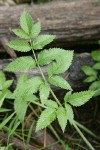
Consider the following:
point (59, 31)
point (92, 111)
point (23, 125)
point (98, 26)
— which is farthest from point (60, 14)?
point (23, 125)

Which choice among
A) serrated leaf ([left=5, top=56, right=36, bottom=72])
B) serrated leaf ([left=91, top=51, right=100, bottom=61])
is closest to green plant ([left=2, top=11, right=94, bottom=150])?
serrated leaf ([left=5, top=56, right=36, bottom=72])

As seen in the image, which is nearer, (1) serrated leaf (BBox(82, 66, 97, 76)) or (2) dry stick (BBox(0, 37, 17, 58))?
(1) serrated leaf (BBox(82, 66, 97, 76))

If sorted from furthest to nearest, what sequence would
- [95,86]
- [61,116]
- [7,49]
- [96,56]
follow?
Result: [7,49]
[96,56]
[95,86]
[61,116]

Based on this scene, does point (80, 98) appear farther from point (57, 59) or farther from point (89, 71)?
point (89, 71)

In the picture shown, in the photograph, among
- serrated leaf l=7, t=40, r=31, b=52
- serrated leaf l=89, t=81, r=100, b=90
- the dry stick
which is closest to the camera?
serrated leaf l=7, t=40, r=31, b=52

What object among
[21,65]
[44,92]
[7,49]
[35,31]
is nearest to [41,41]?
[35,31]

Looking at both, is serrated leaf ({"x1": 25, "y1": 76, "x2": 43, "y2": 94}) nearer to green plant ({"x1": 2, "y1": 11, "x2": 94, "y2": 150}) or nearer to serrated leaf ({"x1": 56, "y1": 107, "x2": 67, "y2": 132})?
green plant ({"x1": 2, "y1": 11, "x2": 94, "y2": 150})
